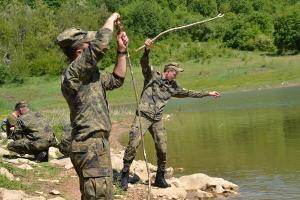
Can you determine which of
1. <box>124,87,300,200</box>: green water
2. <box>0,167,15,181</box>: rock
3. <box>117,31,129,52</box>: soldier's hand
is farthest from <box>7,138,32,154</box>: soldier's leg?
<box>117,31,129,52</box>: soldier's hand

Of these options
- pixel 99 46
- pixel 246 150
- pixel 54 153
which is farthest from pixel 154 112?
pixel 246 150

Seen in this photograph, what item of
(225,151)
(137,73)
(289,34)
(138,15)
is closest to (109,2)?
(138,15)

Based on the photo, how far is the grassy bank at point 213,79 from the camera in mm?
54594

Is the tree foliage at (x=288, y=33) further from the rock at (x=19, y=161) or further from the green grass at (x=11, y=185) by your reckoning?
the green grass at (x=11, y=185)

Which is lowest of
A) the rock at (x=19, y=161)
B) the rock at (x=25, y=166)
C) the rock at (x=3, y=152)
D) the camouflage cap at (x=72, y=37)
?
the rock at (x=3, y=152)

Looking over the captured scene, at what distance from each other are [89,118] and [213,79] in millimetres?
54535

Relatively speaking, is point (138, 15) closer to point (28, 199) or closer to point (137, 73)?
point (137, 73)

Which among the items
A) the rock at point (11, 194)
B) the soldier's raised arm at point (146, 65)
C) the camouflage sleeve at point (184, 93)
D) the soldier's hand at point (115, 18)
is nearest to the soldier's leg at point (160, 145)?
the camouflage sleeve at point (184, 93)

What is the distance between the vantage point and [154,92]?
11.2m

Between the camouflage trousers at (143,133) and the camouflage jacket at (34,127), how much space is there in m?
3.70

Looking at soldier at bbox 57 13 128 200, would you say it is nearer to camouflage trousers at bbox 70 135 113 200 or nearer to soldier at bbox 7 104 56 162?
camouflage trousers at bbox 70 135 113 200

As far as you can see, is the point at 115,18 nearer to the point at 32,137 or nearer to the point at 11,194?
the point at 11,194

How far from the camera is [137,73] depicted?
58812mm

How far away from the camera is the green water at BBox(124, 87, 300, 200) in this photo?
11665mm
